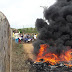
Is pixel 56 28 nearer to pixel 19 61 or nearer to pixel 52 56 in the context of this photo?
pixel 52 56

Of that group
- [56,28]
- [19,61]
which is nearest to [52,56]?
[19,61]

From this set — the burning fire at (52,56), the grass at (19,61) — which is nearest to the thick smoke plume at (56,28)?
the burning fire at (52,56)

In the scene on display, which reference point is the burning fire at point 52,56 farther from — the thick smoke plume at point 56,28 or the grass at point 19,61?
the grass at point 19,61

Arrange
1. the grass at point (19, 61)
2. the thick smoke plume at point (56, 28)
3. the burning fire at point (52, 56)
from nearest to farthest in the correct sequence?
1. the grass at point (19, 61)
2. the burning fire at point (52, 56)
3. the thick smoke plume at point (56, 28)

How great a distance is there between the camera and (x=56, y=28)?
19.8 meters

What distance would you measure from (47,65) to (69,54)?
4.56 meters

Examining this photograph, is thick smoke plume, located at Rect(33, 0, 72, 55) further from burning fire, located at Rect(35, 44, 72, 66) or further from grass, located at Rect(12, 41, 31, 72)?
grass, located at Rect(12, 41, 31, 72)

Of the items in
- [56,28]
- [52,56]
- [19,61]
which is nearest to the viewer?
[19,61]

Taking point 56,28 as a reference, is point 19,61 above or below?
below

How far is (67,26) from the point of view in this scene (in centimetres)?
1905

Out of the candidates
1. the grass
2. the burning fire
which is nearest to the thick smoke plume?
the burning fire

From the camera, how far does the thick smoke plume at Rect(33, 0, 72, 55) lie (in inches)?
715

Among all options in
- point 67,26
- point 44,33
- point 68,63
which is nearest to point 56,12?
point 67,26

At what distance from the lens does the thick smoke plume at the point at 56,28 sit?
18163 millimetres
